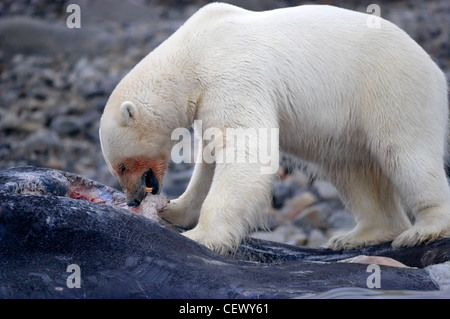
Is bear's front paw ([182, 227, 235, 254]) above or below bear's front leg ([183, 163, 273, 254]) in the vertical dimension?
below

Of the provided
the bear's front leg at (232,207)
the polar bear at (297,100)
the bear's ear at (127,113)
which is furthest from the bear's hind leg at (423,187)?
the bear's ear at (127,113)

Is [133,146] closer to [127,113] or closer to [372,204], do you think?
[127,113]

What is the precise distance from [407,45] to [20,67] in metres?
8.89

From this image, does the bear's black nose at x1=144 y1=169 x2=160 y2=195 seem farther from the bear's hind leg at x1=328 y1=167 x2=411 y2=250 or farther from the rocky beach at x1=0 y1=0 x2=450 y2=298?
the rocky beach at x1=0 y1=0 x2=450 y2=298

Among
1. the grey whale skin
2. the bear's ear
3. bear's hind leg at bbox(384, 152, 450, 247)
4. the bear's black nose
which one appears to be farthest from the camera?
the bear's black nose

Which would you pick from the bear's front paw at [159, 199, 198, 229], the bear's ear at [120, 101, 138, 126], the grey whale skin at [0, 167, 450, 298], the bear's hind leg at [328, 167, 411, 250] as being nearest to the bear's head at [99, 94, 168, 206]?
the bear's ear at [120, 101, 138, 126]

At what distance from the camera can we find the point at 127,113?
14.9ft

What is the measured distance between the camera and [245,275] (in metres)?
3.44

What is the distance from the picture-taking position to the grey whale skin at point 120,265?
3.14 metres

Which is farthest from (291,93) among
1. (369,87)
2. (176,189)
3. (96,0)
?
(96,0)

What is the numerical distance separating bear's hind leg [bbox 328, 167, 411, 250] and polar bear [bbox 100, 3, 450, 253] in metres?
0.13

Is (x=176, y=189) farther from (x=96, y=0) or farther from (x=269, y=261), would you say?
(x=96, y=0)

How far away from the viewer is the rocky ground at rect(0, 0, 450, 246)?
8680 millimetres

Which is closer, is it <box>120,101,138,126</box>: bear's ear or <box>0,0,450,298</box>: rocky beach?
<box>120,101,138,126</box>: bear's ear
